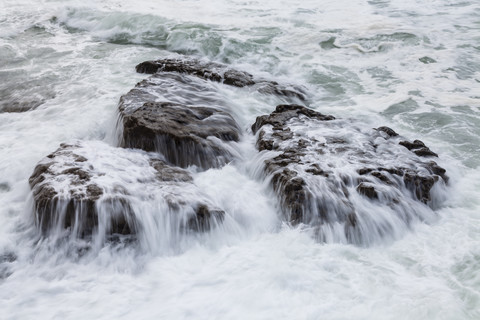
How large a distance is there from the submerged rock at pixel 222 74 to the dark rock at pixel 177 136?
2.07m

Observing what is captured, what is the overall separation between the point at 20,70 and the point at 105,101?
8.11 ft

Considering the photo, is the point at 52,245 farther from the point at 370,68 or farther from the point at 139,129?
the point at 370,68

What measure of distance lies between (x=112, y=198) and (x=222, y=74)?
13.9 feet

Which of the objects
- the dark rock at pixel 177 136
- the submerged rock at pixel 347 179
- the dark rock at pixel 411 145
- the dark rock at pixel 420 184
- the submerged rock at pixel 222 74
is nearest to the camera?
the submerged rock at pixel 347 179

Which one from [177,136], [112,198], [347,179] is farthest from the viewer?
[177,136]

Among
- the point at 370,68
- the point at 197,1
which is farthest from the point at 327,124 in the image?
the point at 197,1

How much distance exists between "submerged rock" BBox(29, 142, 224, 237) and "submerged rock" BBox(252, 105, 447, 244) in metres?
0.91

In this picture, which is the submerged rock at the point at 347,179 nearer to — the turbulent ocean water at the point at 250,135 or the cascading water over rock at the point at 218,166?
the cascading water over rock at the point at 218,166

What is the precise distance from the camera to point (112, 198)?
4480mm

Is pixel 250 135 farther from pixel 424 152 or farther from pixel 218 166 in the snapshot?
pixel 424 152

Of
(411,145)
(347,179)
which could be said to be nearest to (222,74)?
(411,145)

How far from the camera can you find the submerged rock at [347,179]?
185 inches

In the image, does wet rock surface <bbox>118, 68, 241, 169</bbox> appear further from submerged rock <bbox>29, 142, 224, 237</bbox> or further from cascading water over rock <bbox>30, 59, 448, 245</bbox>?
submerged rock <bbox>29, 142, 224, 237</bbox>

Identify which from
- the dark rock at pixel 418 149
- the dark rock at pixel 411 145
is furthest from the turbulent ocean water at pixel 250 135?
the dark rock at pixel 411 145
